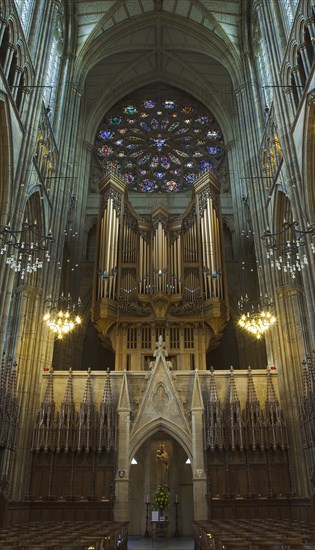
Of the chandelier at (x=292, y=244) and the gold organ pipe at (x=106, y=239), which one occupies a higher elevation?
the gold organ pipe at (x=106, y=239)

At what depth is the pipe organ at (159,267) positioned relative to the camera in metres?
19.7

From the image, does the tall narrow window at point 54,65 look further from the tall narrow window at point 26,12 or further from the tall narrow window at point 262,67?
the tall narrow window at point 262,67

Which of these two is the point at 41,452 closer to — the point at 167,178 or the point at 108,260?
the point at 108,260

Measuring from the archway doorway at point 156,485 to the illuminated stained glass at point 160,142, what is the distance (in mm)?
14581

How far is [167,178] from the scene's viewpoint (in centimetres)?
2825

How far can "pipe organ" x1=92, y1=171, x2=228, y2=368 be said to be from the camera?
777 inches

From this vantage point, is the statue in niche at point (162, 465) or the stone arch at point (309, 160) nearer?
the stone arch at point (309, 160)

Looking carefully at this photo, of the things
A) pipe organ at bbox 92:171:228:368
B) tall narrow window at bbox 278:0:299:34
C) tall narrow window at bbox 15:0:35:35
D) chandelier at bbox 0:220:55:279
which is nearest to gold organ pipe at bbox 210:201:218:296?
pipe organ at bbox 92:171:228:368

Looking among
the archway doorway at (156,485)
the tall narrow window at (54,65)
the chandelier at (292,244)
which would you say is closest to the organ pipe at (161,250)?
the chandelier at (292,244)

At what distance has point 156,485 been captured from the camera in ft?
59.9

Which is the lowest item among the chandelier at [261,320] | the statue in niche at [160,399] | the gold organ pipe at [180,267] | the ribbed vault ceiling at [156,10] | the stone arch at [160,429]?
the stone arch at [160,429]

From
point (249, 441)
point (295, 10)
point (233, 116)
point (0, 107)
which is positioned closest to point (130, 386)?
point (249, 441)

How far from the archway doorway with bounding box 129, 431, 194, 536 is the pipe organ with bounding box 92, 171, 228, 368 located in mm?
4025

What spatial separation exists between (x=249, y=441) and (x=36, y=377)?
763 centimetres
